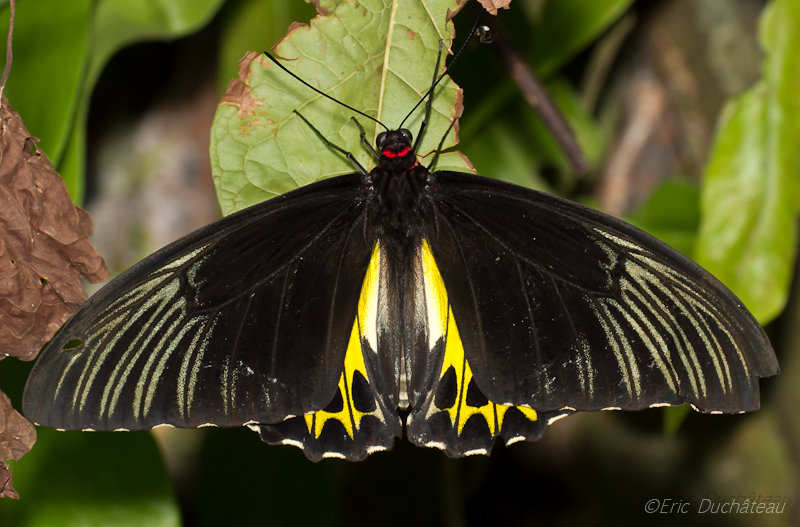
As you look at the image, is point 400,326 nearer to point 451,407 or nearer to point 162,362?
point 451,407

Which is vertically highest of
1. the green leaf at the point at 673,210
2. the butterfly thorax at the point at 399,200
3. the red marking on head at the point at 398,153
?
the green leaf at the point at 673,210

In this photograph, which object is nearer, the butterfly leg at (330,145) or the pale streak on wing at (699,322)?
the pale streak on wing at (699,322)

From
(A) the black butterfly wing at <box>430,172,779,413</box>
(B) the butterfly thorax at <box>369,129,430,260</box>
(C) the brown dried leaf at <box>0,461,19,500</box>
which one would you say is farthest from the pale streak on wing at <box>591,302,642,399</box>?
(C) the brown dried leaf at <box>0,461,19,500</box>

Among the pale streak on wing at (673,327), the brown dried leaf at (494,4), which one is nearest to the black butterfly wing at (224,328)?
the brown dried leaf at (494,4)

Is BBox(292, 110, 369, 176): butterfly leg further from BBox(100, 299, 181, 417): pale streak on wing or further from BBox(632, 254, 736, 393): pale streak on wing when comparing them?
BBox(632, 254, 736, 393): pale streak on wing

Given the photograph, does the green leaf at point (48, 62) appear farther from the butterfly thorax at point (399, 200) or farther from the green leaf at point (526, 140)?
the green leaf at point (526, 140)

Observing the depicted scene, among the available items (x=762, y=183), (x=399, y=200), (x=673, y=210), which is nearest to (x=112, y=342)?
(x=399, y=200)

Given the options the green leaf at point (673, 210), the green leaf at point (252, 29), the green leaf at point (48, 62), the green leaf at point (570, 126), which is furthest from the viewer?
the green leaf at point (570, 126)
